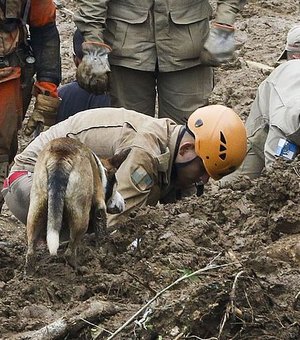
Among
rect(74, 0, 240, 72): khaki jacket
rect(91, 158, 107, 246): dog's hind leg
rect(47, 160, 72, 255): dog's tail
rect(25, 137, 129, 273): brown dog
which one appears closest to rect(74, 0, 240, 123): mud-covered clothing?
rect(74, 0, 240, 72): khaki jacket

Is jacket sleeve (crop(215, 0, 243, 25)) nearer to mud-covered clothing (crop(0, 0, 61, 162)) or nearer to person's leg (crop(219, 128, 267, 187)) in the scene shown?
person's leg (crop(219, 128, 267, 187))

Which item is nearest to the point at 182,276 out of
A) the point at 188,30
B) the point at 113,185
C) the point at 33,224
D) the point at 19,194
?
the point at 33,224

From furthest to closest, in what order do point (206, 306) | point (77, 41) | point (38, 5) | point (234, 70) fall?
point (234, 70)
point (77, 41)
point (38, 5)
point (206, 306)

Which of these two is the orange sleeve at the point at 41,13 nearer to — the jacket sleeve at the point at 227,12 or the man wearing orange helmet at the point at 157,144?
the man wearing orange helmet at the point at 157,144

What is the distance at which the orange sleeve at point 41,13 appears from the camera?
7.69 meters

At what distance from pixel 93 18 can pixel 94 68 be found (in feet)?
1.21

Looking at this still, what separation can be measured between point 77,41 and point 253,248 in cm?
295

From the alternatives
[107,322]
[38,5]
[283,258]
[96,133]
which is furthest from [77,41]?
[107,322]

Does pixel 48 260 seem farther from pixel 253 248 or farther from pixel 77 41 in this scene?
pixel 77 41

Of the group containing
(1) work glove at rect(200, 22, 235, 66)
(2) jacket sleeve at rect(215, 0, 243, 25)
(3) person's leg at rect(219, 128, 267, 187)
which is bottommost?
(3) person's leg at rect(219, 128, 267, 187)

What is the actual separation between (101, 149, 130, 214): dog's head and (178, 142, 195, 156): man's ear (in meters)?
0.52

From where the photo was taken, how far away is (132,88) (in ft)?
27.2

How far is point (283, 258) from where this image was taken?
19.7ft

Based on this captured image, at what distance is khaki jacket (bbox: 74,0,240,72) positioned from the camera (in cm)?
798
